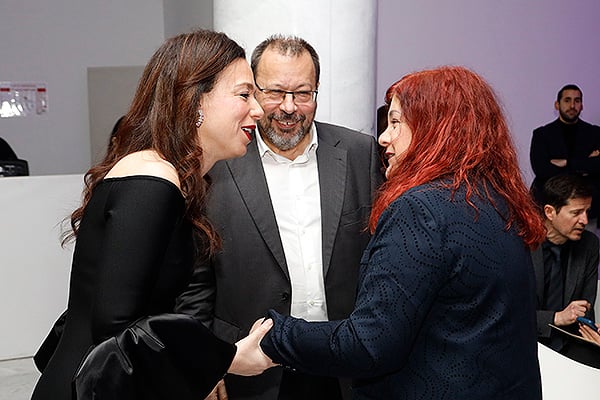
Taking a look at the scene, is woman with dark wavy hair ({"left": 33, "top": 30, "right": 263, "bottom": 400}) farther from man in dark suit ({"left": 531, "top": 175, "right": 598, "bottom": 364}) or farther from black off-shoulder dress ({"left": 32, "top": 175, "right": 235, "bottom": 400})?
man in dark suit ({"left": 531, "top": 175, "right": 598, "bottom": 364})

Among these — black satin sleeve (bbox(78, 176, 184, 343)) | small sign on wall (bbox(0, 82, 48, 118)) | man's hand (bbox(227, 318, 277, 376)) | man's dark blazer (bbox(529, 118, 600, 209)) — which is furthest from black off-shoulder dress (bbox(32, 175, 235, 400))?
small sign on wall (bbox(0, 82, 48, 118))

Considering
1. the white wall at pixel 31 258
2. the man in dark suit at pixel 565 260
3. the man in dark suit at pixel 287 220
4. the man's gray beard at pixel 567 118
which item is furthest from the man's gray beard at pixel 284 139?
the man's gray beard at pixel 567 118

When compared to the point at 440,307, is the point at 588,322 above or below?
below

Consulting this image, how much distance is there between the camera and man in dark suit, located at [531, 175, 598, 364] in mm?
3383

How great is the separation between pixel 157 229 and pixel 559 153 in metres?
5.73

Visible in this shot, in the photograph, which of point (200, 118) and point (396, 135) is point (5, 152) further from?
point (396, 135)

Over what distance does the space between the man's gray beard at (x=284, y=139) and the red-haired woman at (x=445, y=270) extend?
74cm

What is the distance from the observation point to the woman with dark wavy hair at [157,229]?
1.46 metres

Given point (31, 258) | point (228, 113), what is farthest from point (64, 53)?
point (228, 113)

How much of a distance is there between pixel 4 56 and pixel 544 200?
596 cm

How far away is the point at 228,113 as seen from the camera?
66.9 inches

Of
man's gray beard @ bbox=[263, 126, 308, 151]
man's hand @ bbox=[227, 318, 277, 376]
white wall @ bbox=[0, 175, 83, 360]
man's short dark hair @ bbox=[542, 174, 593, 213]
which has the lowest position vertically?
white wall @ bbox=[0, 175, 83, 360]

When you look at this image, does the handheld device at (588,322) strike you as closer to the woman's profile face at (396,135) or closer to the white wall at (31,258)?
the woman's profile face at (396,135)

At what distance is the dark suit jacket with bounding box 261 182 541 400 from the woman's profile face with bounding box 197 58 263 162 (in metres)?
0.42
